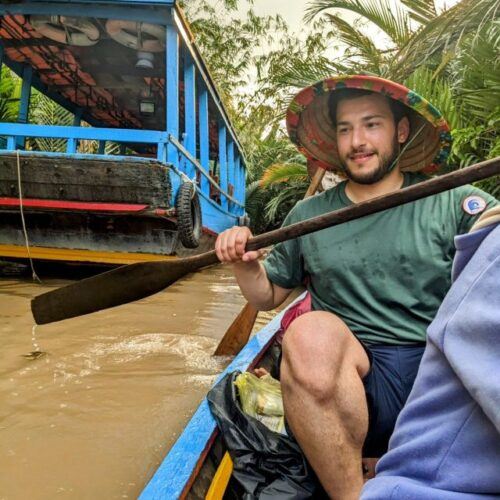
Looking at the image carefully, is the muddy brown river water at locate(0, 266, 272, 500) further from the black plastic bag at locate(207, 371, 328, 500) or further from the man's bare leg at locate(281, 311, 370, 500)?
the man's bare leg at locate(281, 311, 370, 500)

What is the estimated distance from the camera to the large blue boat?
4.75 metres

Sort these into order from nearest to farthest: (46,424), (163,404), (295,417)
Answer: (295,417), (46,424), (163,404)

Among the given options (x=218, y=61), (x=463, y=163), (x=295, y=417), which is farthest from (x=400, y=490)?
(x=218, y=61)

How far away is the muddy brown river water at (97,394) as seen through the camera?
5.84 feet

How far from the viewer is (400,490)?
584 mm

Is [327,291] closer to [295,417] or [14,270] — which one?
[295,417]

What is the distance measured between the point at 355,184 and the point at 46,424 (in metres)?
1.70

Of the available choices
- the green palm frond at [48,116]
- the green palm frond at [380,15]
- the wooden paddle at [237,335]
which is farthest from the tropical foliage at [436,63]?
the green palm frond at [48,116]

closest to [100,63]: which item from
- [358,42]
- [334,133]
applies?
[358,42]

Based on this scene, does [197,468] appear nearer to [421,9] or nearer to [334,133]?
[334,133]

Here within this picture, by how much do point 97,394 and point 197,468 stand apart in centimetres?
122

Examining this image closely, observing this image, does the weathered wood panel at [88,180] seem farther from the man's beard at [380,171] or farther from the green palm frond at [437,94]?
the man's beard at [380,171]

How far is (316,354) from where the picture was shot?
4.33 feet

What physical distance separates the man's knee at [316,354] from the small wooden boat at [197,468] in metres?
0.35
